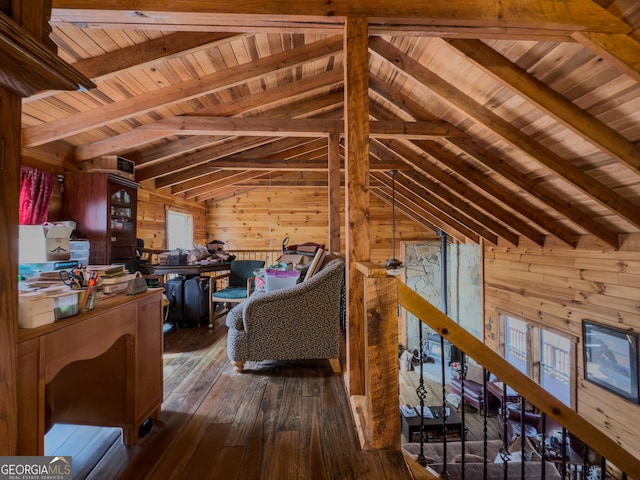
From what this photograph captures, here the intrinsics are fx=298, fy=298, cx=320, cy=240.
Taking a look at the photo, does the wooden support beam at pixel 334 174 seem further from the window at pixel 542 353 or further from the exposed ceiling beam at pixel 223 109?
the window at pixel 542 353

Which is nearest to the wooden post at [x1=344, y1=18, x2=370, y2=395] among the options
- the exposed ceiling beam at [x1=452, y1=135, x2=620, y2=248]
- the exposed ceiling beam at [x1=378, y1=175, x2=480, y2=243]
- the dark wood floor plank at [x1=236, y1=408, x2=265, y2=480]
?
the dark wood floor plank at [x1=236, y1=408, x2=265, y2=480]

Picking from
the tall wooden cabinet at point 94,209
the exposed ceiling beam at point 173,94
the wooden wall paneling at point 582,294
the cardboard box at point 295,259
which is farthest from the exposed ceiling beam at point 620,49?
the tall wooden cabinet at point 94,209

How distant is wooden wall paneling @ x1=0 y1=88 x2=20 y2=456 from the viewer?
0.88 m

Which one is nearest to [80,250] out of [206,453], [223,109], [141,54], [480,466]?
[141,54]

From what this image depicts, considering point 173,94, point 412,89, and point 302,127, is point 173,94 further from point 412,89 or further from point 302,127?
point 412,89

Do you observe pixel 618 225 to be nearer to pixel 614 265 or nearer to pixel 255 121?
pixel 614 265

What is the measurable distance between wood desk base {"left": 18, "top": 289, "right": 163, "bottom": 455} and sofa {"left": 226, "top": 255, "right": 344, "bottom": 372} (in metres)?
0.72

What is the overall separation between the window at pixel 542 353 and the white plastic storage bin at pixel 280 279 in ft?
12.1

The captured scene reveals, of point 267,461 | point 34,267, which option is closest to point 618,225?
point 267,461

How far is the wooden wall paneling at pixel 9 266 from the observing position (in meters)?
0.88

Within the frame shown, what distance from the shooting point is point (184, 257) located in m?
3.78

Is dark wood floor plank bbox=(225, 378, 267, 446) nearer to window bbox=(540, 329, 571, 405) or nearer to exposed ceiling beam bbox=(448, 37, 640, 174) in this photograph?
exposed ceiling beam bbox=(448, 37, 640, 174)

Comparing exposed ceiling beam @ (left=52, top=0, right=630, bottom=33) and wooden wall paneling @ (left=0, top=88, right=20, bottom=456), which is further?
exposed ceiling beam @ (left=52, top=0, right=630, bottom=33)

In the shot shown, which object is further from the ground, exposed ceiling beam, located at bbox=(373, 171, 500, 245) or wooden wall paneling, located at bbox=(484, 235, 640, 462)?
exposed ceiling beam, located at bbox=(373, 171, 500, 245)
